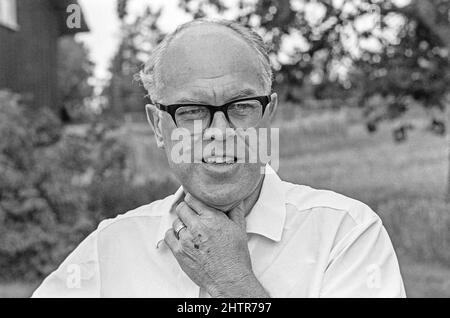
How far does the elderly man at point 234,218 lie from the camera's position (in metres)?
1.17

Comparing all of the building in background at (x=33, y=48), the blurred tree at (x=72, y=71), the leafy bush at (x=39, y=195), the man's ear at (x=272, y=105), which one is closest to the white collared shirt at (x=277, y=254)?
the man's ear at (x=272, y=105)

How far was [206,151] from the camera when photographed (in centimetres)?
119

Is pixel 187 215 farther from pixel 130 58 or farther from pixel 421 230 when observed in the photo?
pixel 421 230

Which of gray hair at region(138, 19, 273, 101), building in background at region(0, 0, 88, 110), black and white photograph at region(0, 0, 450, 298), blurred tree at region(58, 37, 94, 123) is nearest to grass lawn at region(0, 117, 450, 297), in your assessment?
black and white photograph at region(0, 0, 450, 298)

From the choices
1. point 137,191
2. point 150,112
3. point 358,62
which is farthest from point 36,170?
point 150,112

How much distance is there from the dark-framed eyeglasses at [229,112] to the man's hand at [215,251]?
5.4 inches

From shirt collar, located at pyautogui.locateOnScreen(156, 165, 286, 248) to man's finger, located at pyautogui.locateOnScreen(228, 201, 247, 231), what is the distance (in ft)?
0.24

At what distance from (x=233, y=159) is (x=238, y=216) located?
0.10 meters

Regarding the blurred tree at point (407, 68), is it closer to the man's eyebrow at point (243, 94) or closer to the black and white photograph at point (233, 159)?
the black and white photograph at point (233, 159)

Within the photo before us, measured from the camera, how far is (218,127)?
118 centimetres

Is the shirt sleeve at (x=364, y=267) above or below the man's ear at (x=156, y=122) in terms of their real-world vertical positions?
below

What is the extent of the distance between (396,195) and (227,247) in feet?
19.9

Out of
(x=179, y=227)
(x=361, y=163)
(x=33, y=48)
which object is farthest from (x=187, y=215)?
(x=33, y=48)
